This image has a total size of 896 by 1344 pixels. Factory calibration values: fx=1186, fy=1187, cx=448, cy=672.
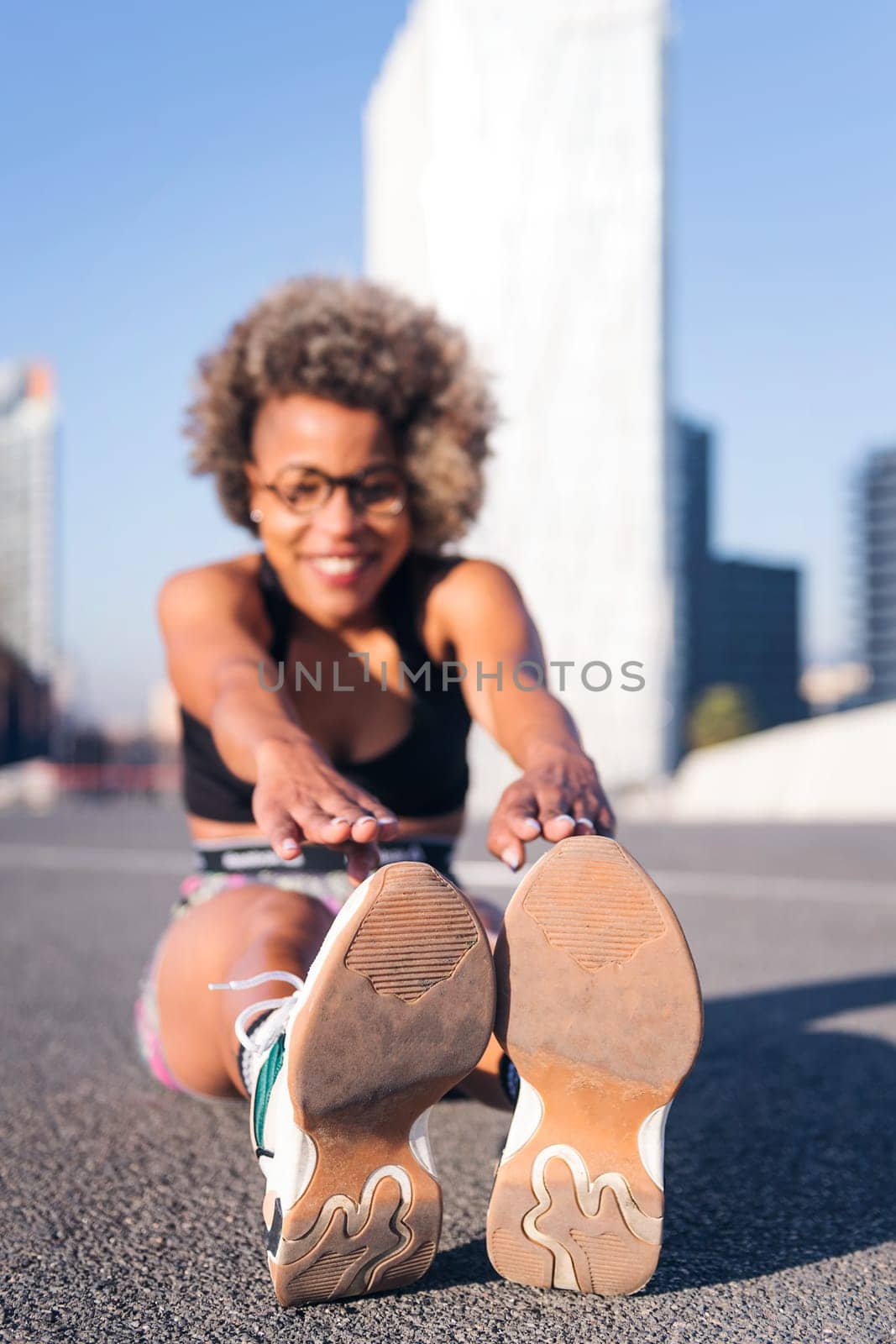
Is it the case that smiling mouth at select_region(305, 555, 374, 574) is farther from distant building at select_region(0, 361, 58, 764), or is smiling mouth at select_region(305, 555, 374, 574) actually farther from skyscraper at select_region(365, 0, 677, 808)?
distant building at select_region(0, 361, 58, 764)

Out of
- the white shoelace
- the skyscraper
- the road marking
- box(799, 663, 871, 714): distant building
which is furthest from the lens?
box(799, 663, 871, 714): distant building

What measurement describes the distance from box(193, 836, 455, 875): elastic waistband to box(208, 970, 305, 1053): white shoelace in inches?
16.1

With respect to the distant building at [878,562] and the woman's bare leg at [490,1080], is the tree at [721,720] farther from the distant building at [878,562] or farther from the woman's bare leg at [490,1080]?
the distant building at [878,562]

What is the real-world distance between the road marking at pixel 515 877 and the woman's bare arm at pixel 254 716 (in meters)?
1.95

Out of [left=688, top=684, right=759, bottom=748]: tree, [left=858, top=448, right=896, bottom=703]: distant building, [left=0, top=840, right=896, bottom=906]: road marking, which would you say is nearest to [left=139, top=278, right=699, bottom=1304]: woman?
[left=0, top=840, right=896, bottom=906]: road marking

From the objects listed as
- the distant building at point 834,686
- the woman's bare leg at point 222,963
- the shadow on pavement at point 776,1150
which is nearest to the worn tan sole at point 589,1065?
the shadow on pavement at point 776,1150

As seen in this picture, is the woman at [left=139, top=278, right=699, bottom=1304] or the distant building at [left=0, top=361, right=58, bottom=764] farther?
the distant building at [left=0, top=361, right=58, bottom=764]

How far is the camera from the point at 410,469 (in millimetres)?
1819

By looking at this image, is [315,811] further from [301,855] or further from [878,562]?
[878,562]

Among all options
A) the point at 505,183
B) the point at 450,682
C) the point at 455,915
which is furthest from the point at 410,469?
the point at 505,183

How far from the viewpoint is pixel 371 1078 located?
0.95 m

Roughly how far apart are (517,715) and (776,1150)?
0.67m

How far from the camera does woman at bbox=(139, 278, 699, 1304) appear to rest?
97 cm

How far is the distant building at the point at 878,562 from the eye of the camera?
82.2 meters
